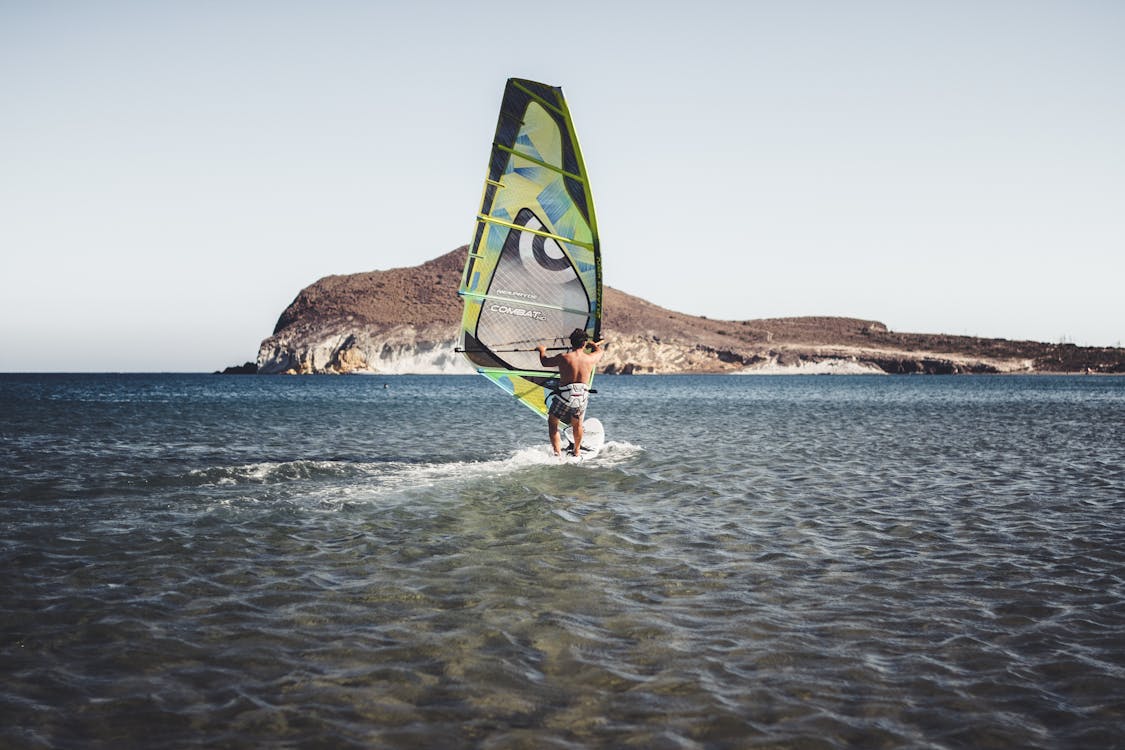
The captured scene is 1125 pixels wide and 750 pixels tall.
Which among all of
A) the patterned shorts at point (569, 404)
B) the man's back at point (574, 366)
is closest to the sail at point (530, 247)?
the man's back at point (574, 366)

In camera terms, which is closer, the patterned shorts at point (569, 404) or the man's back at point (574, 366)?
the man's back at point (574, 366)

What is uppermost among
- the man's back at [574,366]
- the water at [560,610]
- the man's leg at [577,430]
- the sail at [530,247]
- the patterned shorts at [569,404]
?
the sail at [530,247]

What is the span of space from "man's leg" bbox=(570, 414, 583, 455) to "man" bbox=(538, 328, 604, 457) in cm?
3

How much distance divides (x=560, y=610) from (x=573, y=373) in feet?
30.3

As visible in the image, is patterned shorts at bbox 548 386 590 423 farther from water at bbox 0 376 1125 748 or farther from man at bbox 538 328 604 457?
water at bbox 0 376 1125 748

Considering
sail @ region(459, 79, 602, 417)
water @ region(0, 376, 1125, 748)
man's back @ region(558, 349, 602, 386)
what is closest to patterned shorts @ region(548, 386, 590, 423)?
man's back @ region(558, 349, 602, 386)

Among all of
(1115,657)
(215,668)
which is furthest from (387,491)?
(1115,657)

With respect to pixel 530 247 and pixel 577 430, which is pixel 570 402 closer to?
pixel 577 430

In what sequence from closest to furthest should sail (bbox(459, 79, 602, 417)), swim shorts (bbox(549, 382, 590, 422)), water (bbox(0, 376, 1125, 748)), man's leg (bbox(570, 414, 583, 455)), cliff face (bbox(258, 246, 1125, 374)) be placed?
water (bbox(0, 376, 1125, 748)) → sail (bbox(459, 79, 602, 417)) → swim shorts (bbox(549, 382, 590, 422)) → man's leg (bbox(570, 414, 583, 455)) → cliff face (bbox(258, 246, 1125, 374))

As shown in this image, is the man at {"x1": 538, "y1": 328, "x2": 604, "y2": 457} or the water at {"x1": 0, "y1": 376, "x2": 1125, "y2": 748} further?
the man at {"x1": 538, "y1": 328, "x2": 604, "y2": 457}

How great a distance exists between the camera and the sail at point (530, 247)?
15.7 metres

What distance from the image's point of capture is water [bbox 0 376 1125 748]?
468 centimetres

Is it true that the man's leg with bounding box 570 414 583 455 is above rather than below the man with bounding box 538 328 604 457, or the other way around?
below

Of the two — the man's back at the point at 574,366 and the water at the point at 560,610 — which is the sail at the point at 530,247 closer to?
Answer: the man's back at the point at 574,366
